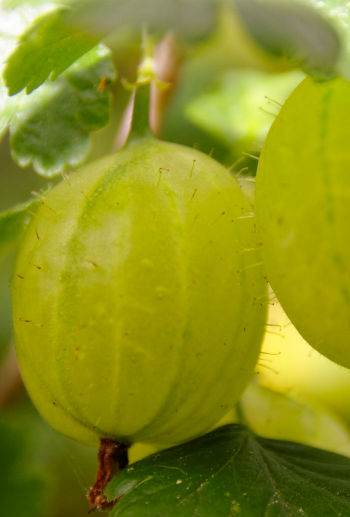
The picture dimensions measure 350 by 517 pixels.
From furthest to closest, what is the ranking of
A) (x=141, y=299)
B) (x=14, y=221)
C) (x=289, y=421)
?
(x=289, y=421) < (x=14, y=221) < (x=141, y=299)

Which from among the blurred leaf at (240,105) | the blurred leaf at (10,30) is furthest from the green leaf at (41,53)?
the blurred leaf at (240,105)

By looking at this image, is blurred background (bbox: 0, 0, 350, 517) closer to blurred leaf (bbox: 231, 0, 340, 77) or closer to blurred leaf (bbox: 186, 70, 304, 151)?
blurred leaf (bbox: 186, 70, 304, 151)

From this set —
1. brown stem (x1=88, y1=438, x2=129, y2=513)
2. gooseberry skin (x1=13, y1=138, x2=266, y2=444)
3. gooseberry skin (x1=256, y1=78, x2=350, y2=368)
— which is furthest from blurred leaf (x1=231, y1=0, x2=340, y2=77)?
brown stem (x1=88, y1=438, x2=129, y2=513)

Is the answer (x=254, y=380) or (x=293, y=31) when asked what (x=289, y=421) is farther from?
(x=293, y=31)

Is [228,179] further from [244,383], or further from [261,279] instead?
[244,383]

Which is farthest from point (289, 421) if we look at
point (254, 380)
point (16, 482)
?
point (16, 482)

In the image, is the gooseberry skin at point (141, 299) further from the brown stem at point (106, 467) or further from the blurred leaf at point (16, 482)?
the blurred leaf at point (16, 482)
